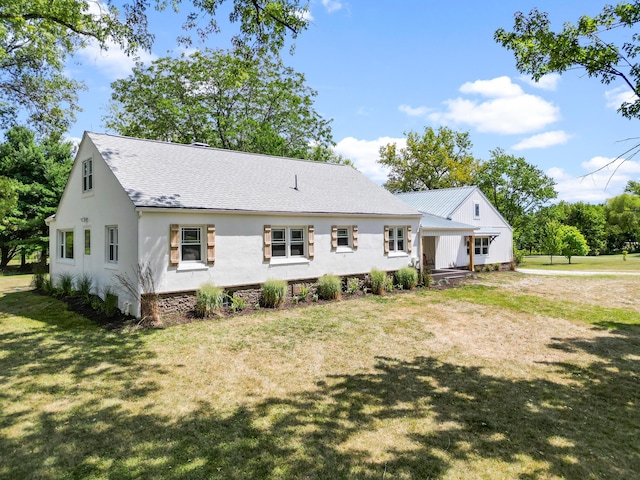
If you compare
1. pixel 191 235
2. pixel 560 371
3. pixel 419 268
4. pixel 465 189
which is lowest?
pixel 560 371

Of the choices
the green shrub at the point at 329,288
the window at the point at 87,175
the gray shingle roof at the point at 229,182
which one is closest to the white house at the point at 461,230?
the gray shingle roof at the point at 229,182

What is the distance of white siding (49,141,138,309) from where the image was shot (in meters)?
11.7

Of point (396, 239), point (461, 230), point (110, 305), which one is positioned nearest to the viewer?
point (110, 305)

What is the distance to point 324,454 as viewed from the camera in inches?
173

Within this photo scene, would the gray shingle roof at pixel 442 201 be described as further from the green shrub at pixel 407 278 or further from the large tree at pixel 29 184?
the large tree at pixel 29 184

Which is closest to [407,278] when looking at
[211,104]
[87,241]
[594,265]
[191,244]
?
[191,244]

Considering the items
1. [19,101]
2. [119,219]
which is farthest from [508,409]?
[19,101]

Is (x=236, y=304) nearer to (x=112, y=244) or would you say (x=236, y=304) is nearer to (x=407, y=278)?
(x=112, y=244)

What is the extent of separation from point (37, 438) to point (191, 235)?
26.8ft

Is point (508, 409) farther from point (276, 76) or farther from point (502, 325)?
point (276, 76)

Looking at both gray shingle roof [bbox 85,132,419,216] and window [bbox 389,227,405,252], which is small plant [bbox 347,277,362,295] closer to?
gray shingle roof [bbox 85,132,419,216]

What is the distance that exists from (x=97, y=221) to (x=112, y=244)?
1410mm

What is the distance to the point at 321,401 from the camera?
584 centimetres

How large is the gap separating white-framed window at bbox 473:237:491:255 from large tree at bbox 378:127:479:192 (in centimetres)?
1620
